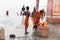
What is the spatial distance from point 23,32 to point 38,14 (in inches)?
41.6

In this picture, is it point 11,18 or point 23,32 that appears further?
point 11,18

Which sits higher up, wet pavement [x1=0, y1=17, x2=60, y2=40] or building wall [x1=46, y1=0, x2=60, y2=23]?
building wall [x1=46, y1=0, x2=60, y2=23]

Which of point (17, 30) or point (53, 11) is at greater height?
point (53, 11)

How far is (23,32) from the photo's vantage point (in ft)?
34.6

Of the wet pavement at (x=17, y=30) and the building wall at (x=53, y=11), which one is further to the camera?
the building wall at (x=53, y=11)

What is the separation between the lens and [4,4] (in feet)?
42.4

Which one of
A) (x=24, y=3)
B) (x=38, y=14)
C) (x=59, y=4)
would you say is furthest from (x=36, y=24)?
(x=59, y=4)

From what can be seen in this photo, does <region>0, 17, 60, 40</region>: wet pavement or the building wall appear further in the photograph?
the building wall

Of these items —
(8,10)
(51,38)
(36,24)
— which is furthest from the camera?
(8,10)

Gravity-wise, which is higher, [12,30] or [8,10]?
[8,10]

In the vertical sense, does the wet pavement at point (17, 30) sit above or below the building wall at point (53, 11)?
below

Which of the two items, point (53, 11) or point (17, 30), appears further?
point (53, 11)

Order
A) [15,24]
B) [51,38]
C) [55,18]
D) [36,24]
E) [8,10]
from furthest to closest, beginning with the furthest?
1. [55,18]
2. [8,10]
3. [15,24]
4. [36,24]
5. [51,38]

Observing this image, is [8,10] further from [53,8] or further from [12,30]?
[53,8]
